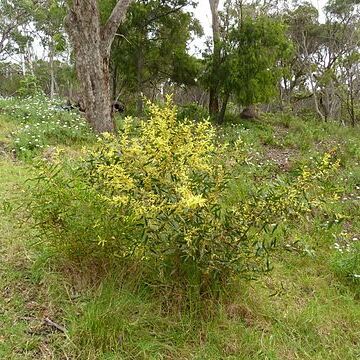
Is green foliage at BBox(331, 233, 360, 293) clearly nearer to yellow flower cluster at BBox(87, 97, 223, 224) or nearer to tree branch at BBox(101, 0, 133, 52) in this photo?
yellow flower cluster at BBox(87, 97, 223, 224)

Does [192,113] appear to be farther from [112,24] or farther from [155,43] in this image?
[112,24]

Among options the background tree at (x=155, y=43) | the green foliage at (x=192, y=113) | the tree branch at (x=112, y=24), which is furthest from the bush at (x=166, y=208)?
the background tree at (x=155, y=43)

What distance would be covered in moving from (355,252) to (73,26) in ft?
17.4

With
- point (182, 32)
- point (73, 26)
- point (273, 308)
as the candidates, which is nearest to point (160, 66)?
point (182, 32)

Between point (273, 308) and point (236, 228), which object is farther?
point (273, 308)

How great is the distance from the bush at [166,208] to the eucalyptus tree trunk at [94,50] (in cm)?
459

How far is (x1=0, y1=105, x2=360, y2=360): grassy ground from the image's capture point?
7.00 feet

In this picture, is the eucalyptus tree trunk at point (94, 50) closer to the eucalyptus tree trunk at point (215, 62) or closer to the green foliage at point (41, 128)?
the green foliage at point (41, 128)

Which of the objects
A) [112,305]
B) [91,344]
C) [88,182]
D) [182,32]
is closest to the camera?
[91,344]

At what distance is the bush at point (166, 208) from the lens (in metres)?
2.10

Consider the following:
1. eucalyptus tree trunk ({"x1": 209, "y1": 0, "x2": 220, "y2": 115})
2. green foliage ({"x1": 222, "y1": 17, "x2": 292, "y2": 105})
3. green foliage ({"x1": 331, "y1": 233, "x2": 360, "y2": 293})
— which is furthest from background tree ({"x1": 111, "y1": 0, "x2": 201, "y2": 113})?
green foliage ({"x1": 331, "y1": 233, "x2": 360, "y2": 293})

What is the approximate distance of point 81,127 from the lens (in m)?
6.91

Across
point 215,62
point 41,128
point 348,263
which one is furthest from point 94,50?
point 348,263

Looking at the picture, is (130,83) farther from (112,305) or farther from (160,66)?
(112,305)
